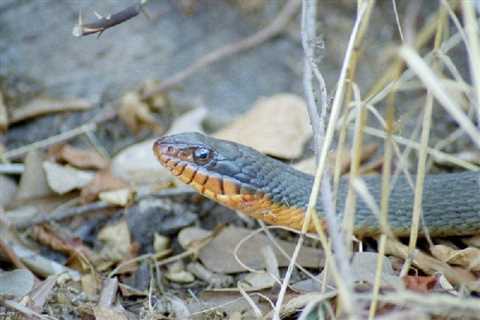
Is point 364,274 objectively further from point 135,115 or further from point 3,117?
point 3,117

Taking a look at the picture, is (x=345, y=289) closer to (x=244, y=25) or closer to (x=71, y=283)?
(x=71, y=283)

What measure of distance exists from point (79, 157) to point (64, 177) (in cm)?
27

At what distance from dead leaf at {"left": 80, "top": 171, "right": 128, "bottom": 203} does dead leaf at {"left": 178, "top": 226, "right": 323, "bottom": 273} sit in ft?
1.70

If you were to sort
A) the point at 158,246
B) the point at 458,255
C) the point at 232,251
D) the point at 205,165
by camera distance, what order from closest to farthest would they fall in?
the point at 458,255, the point at 205,165, the point at 232,251, the point at 158,246

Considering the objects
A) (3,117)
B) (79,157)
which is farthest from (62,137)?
(3,117)

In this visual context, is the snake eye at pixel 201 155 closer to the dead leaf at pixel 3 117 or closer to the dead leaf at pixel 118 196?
the dead leaf at pixel 118 196

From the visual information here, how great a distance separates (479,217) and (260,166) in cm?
102

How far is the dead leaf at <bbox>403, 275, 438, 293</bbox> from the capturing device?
9.70 feet

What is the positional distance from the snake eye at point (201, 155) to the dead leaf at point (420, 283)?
1147 millimetres

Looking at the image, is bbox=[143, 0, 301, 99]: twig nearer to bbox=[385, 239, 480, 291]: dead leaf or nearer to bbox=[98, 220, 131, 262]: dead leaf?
bbox=[98, 220, 131, 262]: dead leaf

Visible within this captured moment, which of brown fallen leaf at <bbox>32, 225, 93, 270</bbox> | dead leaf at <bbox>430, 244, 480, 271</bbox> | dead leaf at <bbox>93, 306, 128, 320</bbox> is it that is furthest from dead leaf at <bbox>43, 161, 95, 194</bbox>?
dead leaf at <bbox>430, 244, 480, 271</bbox>

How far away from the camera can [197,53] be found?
5523 mm

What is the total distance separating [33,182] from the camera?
4422mm

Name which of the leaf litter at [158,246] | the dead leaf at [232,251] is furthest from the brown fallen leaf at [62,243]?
the dead leaf at [232,251]
